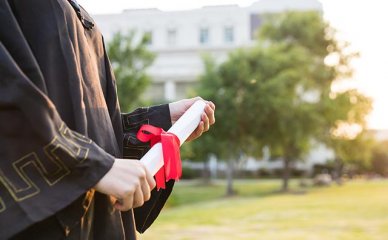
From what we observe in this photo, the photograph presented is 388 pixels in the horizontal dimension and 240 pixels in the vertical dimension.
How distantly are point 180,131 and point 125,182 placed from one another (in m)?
0.32

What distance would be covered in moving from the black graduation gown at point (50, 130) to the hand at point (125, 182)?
0.02 m

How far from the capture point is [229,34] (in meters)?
53.6

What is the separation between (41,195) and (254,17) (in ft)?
173

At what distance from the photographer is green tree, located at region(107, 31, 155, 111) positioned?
55.1ft

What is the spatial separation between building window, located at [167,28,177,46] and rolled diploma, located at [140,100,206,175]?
5242 centimetres

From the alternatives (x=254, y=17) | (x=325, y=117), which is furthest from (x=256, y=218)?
(x=254, y=17)

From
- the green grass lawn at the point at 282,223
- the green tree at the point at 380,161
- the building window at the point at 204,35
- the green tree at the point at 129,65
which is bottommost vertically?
the green tree at the point at 380,161

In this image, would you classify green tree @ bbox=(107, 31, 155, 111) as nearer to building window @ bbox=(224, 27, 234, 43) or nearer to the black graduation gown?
the black graduation gown

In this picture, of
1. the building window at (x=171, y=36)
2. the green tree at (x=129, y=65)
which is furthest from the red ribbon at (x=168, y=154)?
the building window at (x=171, y=36)

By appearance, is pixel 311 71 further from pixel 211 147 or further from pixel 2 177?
pixel 2 177

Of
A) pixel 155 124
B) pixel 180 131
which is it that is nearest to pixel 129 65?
pixel 155 124

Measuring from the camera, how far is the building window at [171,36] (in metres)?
53.6

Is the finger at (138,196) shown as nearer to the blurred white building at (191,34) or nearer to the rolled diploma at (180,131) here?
the rolled diploma at (180,131)

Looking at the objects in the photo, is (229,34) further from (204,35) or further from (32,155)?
(32,155)
